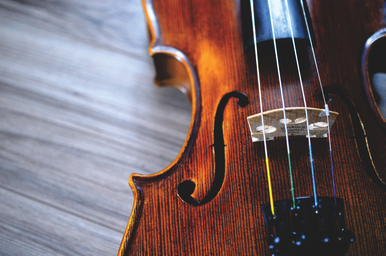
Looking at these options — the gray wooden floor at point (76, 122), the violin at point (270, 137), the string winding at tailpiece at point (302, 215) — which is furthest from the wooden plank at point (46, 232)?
the string winding at tailpiece at point (302, 215)

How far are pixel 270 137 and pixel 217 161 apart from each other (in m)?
0.13

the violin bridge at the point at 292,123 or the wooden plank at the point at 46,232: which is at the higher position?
the violin bridge at the point at 292,123

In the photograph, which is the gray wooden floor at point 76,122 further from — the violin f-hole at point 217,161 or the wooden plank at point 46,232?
the violin f-hole at point 217,161

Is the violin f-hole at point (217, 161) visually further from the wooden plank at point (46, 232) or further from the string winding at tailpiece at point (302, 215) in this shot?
the wooden plank at point (46, 232)

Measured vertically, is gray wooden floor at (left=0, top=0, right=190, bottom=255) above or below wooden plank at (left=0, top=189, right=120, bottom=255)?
above

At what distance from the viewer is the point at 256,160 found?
1.95 feet

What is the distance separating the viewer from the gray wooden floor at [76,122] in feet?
2.83

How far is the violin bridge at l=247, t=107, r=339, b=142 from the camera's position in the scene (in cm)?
57

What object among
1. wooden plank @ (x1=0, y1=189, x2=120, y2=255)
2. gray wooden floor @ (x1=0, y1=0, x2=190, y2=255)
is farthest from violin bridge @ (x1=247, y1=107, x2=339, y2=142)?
wooden plank @ (x1=0, y1=189, x2=120, y2=255)

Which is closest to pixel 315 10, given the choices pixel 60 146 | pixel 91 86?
pixel 91 86

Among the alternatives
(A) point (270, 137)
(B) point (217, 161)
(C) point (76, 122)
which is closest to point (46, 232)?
(C) point (76, 122)

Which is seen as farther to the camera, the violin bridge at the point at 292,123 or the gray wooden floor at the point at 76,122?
the gray wooden floor at the point at 76,122

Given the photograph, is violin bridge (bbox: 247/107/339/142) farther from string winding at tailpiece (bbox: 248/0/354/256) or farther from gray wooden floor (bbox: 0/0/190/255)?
gray wooden floor (bbox: 0/0/190/255)

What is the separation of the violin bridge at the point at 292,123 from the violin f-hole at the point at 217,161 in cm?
8
